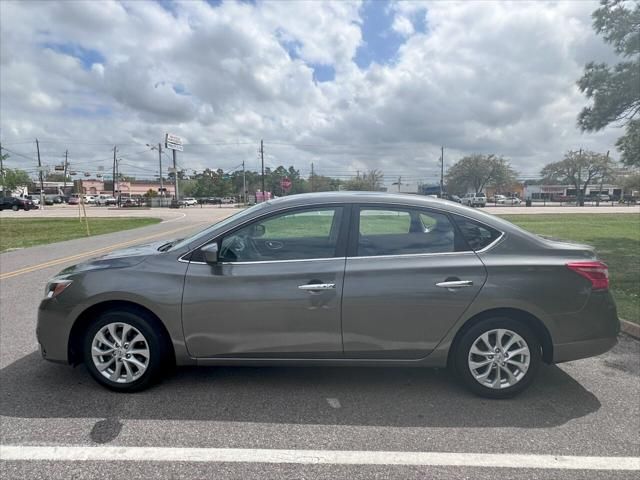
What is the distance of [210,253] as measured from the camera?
312 cm

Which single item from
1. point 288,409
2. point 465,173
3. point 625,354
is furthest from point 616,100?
point 465,173

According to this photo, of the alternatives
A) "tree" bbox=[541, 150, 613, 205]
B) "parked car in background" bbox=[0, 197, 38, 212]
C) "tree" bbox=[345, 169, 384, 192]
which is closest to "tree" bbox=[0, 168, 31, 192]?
"parked car in background" bbox=[0, 197, 38, 212]

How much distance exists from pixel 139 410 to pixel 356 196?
242 centimetres

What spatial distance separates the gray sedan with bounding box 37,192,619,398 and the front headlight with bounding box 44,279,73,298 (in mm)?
15

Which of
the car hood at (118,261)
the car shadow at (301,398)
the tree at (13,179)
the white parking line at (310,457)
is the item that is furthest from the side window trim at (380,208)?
the tree at (13,179)

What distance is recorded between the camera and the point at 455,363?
126 inches

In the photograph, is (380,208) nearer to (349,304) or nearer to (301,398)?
(349,304)

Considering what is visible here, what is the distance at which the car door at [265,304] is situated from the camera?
308 centimetres

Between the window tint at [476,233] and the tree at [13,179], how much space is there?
70.3m

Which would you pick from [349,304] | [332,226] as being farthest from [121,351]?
[332,226]

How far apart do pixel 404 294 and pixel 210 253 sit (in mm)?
1549

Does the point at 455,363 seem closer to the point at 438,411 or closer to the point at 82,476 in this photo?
the point at 438,411

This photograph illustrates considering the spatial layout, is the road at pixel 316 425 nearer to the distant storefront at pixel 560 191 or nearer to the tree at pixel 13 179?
the tree at pixel 13 179

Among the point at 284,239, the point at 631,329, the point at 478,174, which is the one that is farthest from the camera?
the point at 478,174
